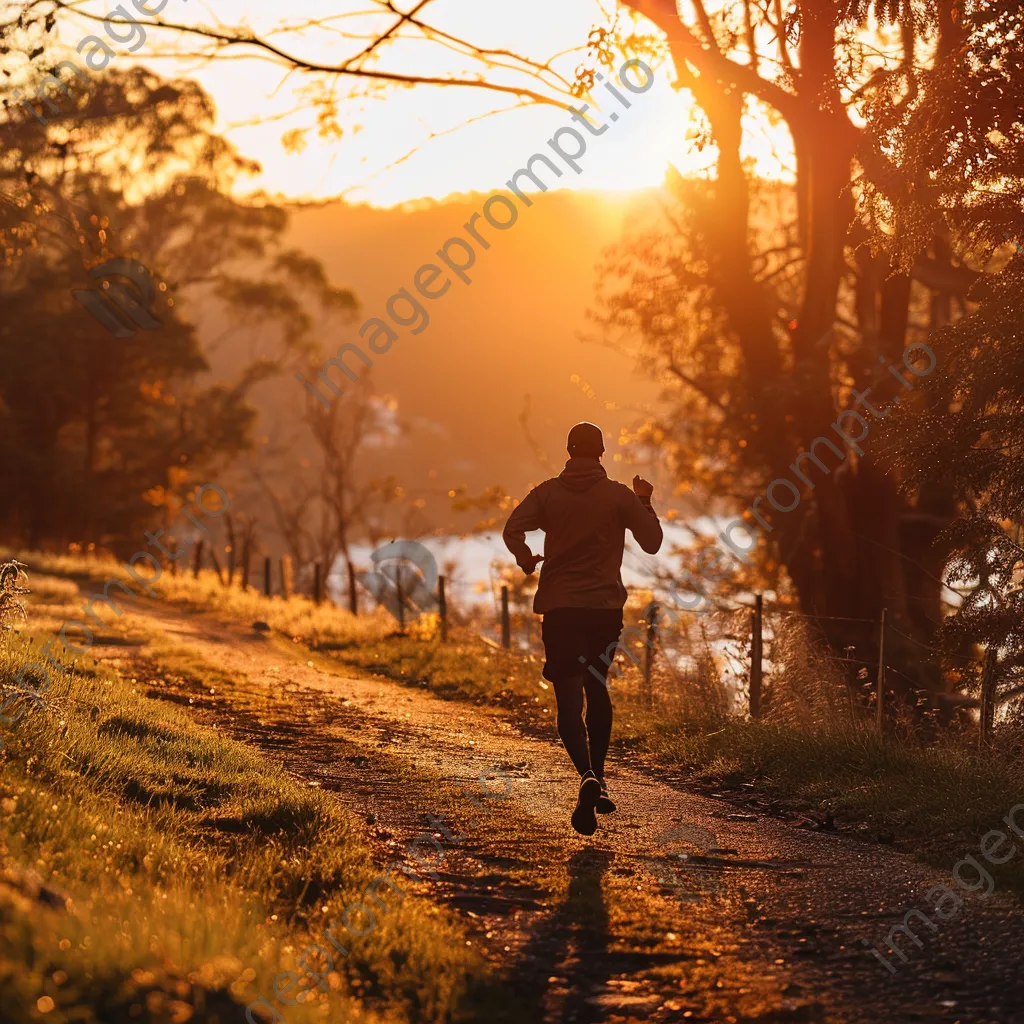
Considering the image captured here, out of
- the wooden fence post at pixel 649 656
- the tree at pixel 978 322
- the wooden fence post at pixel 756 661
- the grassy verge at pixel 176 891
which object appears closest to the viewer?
the grassy verge at pixel 176 891

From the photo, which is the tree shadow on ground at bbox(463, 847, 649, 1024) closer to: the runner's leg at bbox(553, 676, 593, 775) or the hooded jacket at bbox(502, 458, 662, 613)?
the runner's leg at bbox(553, 676, 593, 775)

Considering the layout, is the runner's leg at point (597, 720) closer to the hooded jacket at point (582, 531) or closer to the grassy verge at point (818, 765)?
the hooded jacket at point (582, 531)

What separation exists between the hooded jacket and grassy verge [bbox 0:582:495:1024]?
1.62 meters

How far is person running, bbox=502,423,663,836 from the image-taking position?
20.7ft

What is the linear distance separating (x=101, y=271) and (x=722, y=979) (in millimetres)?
30909

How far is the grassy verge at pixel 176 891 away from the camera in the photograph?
3.16 meters

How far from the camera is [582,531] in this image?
6.39m

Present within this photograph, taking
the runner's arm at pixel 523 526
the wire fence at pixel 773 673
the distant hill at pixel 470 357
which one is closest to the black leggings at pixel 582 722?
the runner's arm at pixel 523 526

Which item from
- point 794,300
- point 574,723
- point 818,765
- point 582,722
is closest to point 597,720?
point 582,722

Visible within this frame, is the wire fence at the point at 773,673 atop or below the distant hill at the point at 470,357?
below

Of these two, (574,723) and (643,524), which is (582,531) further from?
(574,723)

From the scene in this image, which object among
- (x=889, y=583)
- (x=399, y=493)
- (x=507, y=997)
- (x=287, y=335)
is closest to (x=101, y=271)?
(x=399, y=493)

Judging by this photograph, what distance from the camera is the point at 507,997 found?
13.2ft

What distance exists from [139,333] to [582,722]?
35.3m
